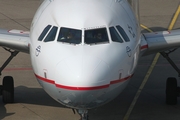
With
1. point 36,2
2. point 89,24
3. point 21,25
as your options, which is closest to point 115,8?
point 89,24

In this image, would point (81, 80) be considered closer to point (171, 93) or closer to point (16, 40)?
point (16, 40)

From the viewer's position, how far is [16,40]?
16922 mm

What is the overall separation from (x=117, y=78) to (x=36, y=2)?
63.8ft

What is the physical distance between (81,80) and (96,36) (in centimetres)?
159

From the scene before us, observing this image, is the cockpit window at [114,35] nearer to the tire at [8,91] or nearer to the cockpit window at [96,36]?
the cockpit window at [96,36]

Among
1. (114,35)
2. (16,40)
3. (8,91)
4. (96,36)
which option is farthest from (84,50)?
(8,91)

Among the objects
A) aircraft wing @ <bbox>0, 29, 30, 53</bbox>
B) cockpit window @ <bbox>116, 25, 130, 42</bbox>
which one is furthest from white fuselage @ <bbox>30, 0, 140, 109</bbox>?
aircraft wing @ <bbox>0, 29, 30, 53</bbox>

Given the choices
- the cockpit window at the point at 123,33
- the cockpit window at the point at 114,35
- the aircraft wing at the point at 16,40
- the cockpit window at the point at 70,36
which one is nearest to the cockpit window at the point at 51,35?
the cockpit window at the point at 70,36

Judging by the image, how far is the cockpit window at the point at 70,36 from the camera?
46.0ft

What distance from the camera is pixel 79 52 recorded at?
1354 centimetres

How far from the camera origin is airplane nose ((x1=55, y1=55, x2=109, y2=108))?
512 inches

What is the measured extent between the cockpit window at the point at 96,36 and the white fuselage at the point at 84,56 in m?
0.07

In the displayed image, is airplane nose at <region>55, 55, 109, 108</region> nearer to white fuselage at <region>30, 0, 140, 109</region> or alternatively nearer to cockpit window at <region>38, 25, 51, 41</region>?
white fuselage at <region>30, 0, 140, 109</region>

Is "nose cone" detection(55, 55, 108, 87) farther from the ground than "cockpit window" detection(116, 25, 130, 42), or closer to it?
closer to it
